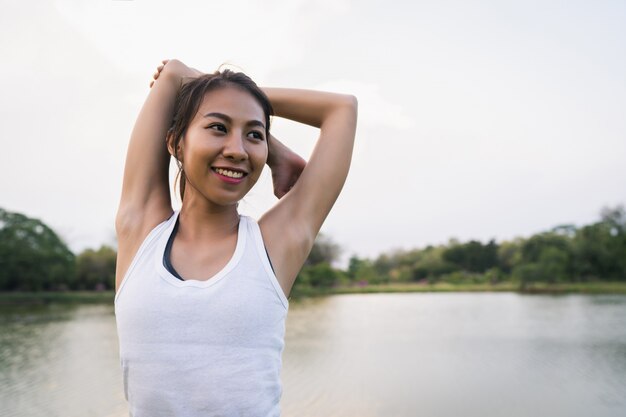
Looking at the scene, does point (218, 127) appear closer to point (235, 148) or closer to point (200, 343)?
point (235, 148)

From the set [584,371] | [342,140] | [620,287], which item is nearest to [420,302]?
[620,287]

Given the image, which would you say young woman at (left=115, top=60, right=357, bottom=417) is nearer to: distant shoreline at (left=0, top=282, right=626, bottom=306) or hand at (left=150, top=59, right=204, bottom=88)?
hand at (left=150, top=59, right=204, bottom=88)

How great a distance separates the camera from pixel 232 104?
886 millimetres

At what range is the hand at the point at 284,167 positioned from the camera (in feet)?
3.51

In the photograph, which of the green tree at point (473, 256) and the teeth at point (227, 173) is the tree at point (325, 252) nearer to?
the green tree at point (473, 256)

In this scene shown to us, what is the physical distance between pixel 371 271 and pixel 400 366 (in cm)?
2731

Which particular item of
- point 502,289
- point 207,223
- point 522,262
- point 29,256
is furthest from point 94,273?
point 207,223

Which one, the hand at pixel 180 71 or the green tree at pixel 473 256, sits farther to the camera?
the green tree at pixel 473 256

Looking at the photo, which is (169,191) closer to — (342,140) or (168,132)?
(168,132)

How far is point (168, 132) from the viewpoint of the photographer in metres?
0.99

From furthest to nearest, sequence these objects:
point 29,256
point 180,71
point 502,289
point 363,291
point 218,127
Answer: point 363,291 → point 502,289 → point 29,256 → point 180,71 → point 218,127

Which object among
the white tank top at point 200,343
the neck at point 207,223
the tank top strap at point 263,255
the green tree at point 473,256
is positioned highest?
the green tree at point 473,256

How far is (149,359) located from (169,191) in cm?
33

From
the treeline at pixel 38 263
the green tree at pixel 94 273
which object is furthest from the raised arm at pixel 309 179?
the green tree at pixel 94 273
